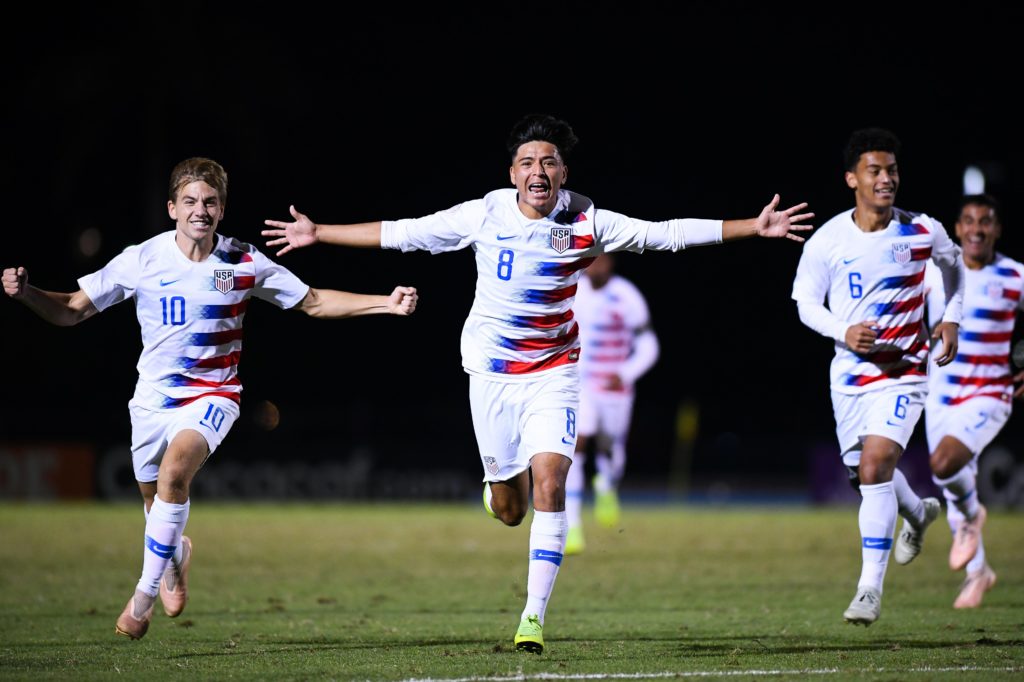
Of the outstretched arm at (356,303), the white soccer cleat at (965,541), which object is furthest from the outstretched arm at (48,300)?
the white soccer cleat at (965,541)

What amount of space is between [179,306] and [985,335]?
20.2 feet

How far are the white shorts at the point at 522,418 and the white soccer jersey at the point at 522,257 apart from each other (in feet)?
0.27

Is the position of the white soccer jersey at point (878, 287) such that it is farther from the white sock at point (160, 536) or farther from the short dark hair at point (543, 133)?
the white sock at point (160, 536)

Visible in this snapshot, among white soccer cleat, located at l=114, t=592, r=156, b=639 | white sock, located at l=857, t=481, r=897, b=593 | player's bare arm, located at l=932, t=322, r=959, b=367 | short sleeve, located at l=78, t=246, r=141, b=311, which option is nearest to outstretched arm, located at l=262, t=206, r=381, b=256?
short sleeve, located at l=78, t=246, r=141, b=311

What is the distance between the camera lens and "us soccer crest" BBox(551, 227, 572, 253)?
330 inches

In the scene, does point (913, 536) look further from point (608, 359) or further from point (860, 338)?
point (608, 359)

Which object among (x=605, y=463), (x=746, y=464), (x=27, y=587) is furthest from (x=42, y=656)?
(x=746, y=464)

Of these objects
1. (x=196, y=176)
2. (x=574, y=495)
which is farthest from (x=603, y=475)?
(x=196, y=176)

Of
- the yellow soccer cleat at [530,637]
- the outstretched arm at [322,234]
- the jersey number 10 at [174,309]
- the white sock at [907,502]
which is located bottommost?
the yellow soccer cleat at [530,637]

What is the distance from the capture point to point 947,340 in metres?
9.30

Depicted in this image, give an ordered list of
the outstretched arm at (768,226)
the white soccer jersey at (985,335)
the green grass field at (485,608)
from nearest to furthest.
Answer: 1. the green grass field at (485,608)
2. the outstretched arm at (768,226)
3. the white soccer jersey at (985,335)

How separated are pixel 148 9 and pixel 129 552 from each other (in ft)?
75.5

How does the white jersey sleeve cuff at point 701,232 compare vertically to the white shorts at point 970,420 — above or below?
above

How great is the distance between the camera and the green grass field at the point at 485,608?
7488 millimetres
